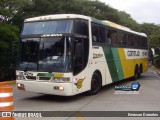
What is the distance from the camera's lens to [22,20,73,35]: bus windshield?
12.3 metres

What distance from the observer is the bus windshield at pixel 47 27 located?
1229cm

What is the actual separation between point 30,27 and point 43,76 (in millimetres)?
2206

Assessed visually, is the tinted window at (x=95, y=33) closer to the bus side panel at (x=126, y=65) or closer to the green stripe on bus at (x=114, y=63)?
the green stripe on bus at (x=114, y=63)

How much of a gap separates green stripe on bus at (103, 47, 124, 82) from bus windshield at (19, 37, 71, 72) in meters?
3.60

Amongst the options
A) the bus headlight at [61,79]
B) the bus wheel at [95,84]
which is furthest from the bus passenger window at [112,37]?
the bus headlight at [61,79]

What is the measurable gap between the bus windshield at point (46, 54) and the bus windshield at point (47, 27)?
332mm

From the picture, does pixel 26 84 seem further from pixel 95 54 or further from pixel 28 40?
pixel 95 54

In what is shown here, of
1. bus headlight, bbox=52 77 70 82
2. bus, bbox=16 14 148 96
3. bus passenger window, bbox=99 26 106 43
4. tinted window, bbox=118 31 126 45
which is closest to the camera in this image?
bus headlight, bbox=52 77 70 82

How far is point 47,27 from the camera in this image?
41.4ft

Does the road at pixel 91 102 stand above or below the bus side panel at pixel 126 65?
below

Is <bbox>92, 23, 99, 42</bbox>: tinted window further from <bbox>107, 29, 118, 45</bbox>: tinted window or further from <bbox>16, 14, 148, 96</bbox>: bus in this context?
<bbox>107, 29, 118, 45</bbox>: tinted window

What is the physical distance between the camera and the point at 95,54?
13.9 metres

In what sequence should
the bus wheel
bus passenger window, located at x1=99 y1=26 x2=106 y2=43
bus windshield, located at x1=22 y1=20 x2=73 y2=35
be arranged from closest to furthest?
bus windshield, located at x1=22 y1=20 x2=73 y2=35, the bus wheel, bus passenger window, located at x1=99 y1=26 x2=106 y2=43

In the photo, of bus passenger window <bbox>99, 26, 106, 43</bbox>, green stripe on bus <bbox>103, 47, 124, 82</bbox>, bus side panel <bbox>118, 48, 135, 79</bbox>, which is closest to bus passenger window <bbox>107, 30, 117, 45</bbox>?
green stripe on bus <bbox>103, 47, 124, 82</bbox>
